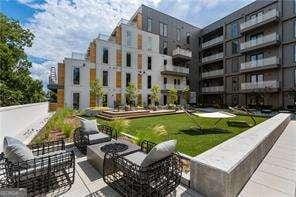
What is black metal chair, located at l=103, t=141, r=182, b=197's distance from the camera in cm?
348

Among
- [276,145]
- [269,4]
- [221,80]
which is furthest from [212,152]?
[221,80]

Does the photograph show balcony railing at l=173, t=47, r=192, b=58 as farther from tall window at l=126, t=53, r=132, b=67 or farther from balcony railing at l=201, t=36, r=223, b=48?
tall window at l=126, t=53, r=132, b=67

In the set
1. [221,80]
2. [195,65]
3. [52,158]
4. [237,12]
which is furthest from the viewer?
[195,65]

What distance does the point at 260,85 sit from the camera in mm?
25547

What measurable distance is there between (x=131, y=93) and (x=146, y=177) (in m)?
24.1

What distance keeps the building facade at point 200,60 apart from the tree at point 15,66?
3561mm

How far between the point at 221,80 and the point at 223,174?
3377cm

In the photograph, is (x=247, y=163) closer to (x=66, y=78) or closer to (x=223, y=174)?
(x=223, y=174)

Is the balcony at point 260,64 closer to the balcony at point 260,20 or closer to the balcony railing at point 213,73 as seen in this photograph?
the balcony at point 260,20

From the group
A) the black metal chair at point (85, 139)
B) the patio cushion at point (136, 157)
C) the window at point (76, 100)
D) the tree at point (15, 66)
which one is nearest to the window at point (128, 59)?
the window at point (76, 100)

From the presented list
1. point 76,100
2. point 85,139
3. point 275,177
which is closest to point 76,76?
point 76,100

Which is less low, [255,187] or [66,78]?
[66,78]

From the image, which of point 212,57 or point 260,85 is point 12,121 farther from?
point 212,57

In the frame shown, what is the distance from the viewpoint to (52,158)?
4059 mm
